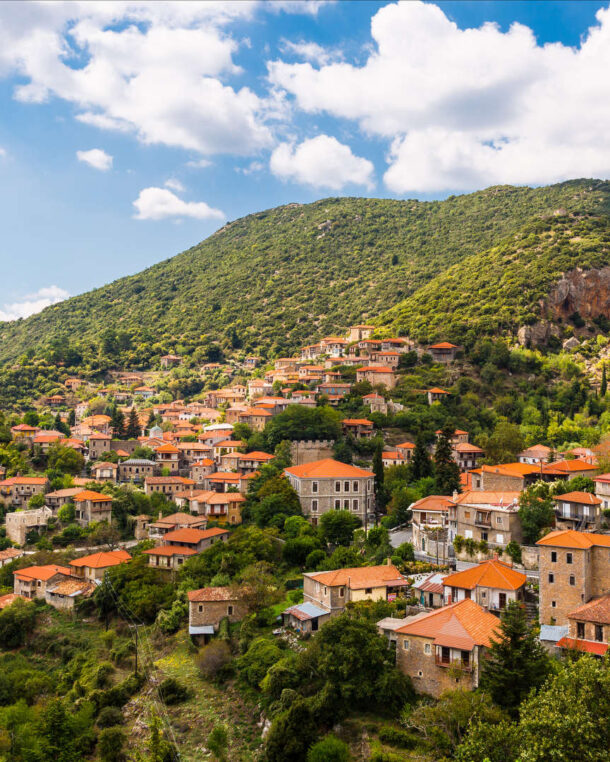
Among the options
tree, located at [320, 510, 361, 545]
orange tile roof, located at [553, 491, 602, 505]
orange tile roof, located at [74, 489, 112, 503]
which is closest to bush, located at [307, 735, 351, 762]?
orange tile roof, located at [553, 491, 602, 505]

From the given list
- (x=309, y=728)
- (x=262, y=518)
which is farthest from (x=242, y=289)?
(x=309, y=728)

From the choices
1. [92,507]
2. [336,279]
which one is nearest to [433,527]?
[92,507]

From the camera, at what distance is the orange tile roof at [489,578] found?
93.2 ft

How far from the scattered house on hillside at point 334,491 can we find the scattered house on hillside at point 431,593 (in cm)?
1693

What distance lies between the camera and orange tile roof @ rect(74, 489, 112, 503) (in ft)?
177

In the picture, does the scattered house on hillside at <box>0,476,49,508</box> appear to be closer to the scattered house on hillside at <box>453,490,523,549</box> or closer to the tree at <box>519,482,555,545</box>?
the scattered house on hillside at <box>453,490,523,549</box>

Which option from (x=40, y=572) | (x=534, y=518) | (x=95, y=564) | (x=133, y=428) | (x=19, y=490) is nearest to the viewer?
(x=534, y=518)

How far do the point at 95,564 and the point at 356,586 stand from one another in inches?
894

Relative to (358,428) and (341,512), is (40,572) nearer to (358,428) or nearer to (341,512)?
(341,512)

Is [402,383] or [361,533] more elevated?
[402,383]

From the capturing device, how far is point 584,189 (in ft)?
467

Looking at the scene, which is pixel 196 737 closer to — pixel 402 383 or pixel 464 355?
pixel 402 383

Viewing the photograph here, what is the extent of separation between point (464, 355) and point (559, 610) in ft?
190

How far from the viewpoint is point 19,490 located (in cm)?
5684
